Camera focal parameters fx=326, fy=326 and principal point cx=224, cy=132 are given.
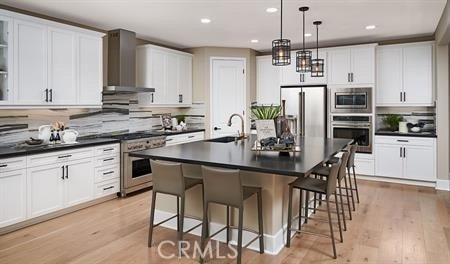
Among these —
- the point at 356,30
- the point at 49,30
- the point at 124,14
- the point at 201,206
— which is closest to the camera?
the point at 201,206

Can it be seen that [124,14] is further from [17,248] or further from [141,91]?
[17,248]

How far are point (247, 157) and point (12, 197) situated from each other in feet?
8.70

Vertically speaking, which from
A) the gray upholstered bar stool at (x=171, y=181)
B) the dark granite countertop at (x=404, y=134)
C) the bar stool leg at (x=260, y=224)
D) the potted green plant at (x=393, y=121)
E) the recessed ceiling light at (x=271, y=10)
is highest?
the recessed ceiling light at (x=271, y=10)

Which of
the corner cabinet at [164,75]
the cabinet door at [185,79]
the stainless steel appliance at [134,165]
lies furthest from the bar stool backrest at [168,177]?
A: the cabinet door at [185,79]

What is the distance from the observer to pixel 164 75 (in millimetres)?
6168

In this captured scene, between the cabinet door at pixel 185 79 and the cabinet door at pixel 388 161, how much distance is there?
12.5 feet

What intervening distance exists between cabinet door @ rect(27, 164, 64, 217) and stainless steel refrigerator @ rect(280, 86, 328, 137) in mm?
4203

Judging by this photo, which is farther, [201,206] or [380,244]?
[201,206]

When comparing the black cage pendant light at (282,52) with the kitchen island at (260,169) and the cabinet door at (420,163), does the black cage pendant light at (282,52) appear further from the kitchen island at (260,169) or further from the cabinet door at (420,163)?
the cabinet door at (420,163)

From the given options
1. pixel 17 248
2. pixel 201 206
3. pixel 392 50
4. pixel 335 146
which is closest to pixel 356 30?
pixel 392 50

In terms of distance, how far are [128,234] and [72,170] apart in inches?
51.8

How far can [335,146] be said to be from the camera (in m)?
3.89

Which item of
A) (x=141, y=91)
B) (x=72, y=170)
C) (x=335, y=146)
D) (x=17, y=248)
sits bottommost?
(x=17, y=248)

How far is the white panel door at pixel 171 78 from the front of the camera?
6.25 m
